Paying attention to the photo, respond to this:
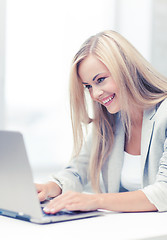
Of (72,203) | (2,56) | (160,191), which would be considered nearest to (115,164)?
(160,191)

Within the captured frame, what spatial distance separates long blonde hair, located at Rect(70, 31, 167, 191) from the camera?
1555 mm

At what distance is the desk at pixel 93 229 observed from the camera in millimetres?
906

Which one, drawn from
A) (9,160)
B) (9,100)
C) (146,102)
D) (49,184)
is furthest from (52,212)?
(9,100)

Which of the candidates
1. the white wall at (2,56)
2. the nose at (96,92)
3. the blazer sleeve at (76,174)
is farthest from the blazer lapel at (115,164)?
the white wall at (2,56)

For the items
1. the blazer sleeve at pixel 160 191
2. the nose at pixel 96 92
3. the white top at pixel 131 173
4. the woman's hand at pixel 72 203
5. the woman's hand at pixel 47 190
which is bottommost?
the white top at pixel 131 173

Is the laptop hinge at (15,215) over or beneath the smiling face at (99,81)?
beneath

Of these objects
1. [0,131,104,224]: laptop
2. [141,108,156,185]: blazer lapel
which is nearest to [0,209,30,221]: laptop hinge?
[0,131,104,224]: laptop

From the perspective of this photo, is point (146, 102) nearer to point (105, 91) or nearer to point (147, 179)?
point (105, 91)

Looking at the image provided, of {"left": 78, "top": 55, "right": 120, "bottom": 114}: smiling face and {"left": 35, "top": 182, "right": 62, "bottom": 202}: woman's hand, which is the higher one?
{"left": 78, "top": 55, "right": 120, "bottom": 114}: smiling face

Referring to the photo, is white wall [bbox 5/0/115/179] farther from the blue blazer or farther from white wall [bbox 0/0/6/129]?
the blue blazer

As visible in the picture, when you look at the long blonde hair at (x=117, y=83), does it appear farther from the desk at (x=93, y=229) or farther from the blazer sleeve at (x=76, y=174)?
the desk at (x=93, y=229)

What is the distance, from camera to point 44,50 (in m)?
2.85

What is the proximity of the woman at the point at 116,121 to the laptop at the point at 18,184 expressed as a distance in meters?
0.30

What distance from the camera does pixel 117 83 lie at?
1.55m
